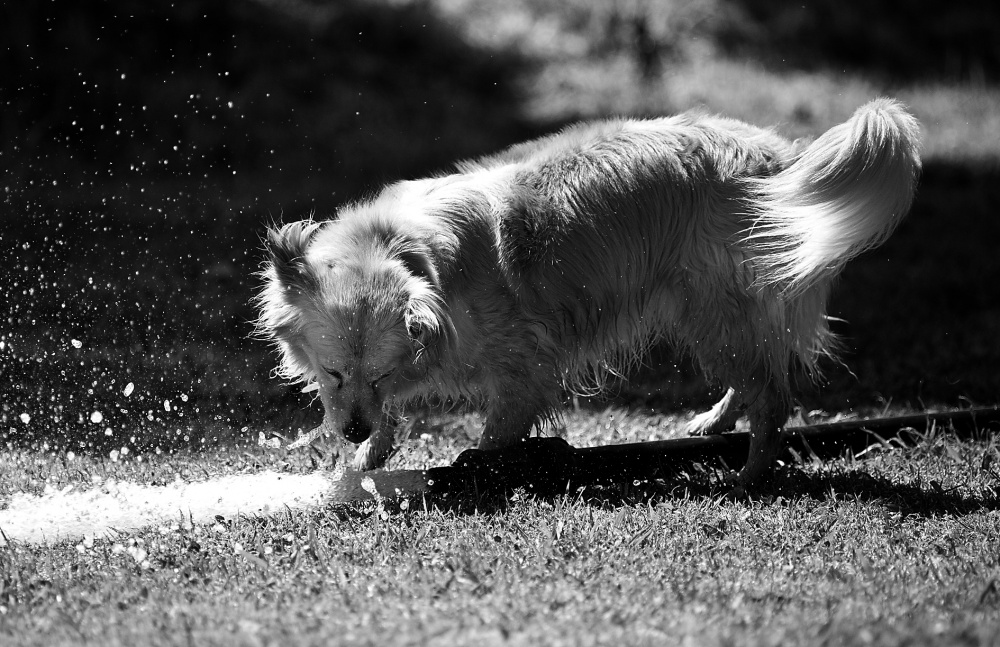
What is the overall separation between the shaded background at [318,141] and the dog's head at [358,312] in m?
0.97

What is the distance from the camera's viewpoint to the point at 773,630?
3.20 meters

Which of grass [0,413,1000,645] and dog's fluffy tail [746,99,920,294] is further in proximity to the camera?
dog's fluffy tail [746,99,920,294]

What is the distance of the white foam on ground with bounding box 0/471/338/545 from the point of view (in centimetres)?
412

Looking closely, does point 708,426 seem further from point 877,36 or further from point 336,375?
point 877,36

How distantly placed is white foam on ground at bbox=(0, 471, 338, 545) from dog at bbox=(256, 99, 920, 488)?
1.19 ft

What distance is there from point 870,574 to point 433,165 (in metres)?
6.75

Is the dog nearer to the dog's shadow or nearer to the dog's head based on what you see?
the dog's head

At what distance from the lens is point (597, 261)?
4797 millimetres

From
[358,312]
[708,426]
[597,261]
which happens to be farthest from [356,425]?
[708,426]

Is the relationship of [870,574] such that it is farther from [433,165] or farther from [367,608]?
[433,165]

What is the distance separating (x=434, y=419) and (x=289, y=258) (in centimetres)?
163

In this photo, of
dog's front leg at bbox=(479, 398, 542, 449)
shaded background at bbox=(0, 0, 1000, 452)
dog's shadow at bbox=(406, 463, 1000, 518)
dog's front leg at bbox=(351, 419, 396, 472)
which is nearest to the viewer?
dog's shadow at bbox=(406, 463, 1000, 518)

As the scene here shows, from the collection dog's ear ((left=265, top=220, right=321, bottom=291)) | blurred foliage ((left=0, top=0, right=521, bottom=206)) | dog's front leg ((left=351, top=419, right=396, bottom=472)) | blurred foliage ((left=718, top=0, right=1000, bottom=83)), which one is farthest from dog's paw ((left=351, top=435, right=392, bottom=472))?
blurred foliage ((left=718, top=0, right=1000, bottom=83))

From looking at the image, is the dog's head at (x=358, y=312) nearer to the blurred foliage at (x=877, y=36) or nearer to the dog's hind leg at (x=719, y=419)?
the dog's hind leg at (x=719, y=419)
